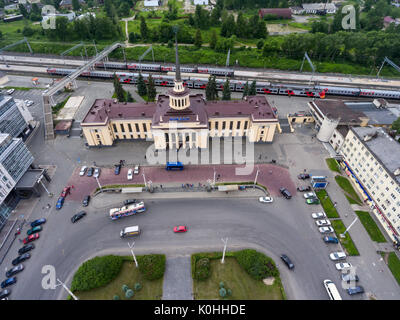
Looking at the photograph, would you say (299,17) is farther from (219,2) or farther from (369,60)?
(369,60)

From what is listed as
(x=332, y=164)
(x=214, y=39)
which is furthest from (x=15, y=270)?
(x=214, y=39)

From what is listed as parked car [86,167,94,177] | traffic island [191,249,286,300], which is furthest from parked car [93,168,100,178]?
traffic island [191,249,286,300]

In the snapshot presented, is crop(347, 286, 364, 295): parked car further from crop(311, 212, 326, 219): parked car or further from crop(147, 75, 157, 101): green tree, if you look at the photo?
crop(147, 75, 157, 101): green tree

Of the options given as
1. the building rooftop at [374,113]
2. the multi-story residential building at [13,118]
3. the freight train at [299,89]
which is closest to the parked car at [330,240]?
Result: the building rooftop at [374,113]

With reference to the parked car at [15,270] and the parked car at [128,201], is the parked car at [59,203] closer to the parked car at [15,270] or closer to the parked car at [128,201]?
the parked car at [15,270]

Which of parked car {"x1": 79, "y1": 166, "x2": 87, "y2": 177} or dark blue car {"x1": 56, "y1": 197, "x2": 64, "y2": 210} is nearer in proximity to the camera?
dark blue car {"x1": 56, "y1": 197, "x2": 64, "y2": 210}

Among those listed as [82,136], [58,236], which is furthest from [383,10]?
[58,236]
